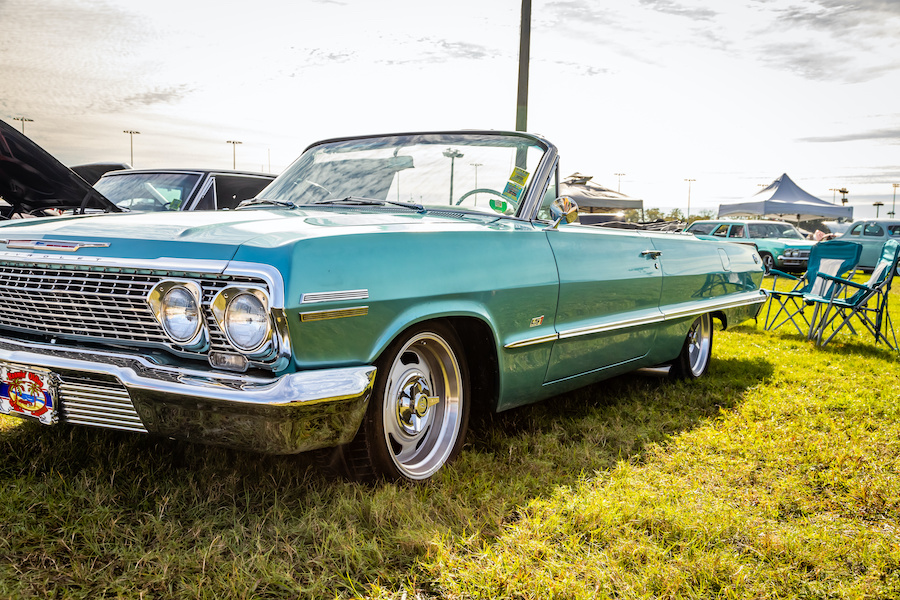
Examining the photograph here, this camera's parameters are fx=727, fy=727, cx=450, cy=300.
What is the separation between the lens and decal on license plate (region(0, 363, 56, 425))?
235 centimetres

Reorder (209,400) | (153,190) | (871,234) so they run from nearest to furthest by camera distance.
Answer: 1. (209,400)
2. (153,190)
3. (871,234)

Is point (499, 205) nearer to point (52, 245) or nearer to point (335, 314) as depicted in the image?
point (335, 314)

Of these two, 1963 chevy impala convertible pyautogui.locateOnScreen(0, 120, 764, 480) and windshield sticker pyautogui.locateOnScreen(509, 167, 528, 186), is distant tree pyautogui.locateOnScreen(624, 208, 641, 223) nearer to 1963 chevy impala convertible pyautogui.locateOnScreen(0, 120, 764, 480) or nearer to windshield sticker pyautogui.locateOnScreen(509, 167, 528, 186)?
windshield sticker pyautogui.locateOnScreen(509, 167, 528, 186)

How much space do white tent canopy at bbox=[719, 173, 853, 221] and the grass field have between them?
23450 millimetres

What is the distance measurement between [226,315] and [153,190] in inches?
216

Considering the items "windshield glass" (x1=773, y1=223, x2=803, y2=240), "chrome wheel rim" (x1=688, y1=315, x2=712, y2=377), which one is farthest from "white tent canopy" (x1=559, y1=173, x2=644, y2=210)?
"chrome wheel rim" (x1=688, y1=315, x2=712, y2=377)

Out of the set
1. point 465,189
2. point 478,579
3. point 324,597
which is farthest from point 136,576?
point 465,189

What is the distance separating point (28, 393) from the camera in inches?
94.3

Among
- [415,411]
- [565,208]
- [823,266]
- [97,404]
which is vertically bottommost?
[415,411]

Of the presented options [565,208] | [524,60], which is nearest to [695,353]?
[565,208]

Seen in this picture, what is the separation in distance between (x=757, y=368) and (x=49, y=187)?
5231 millimetres

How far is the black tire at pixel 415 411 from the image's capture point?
98.8 inches

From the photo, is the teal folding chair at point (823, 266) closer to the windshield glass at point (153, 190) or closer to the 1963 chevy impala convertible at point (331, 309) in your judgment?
the 1963 chevy impala convertible at point (331, 309)

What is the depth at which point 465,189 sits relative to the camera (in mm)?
3459
